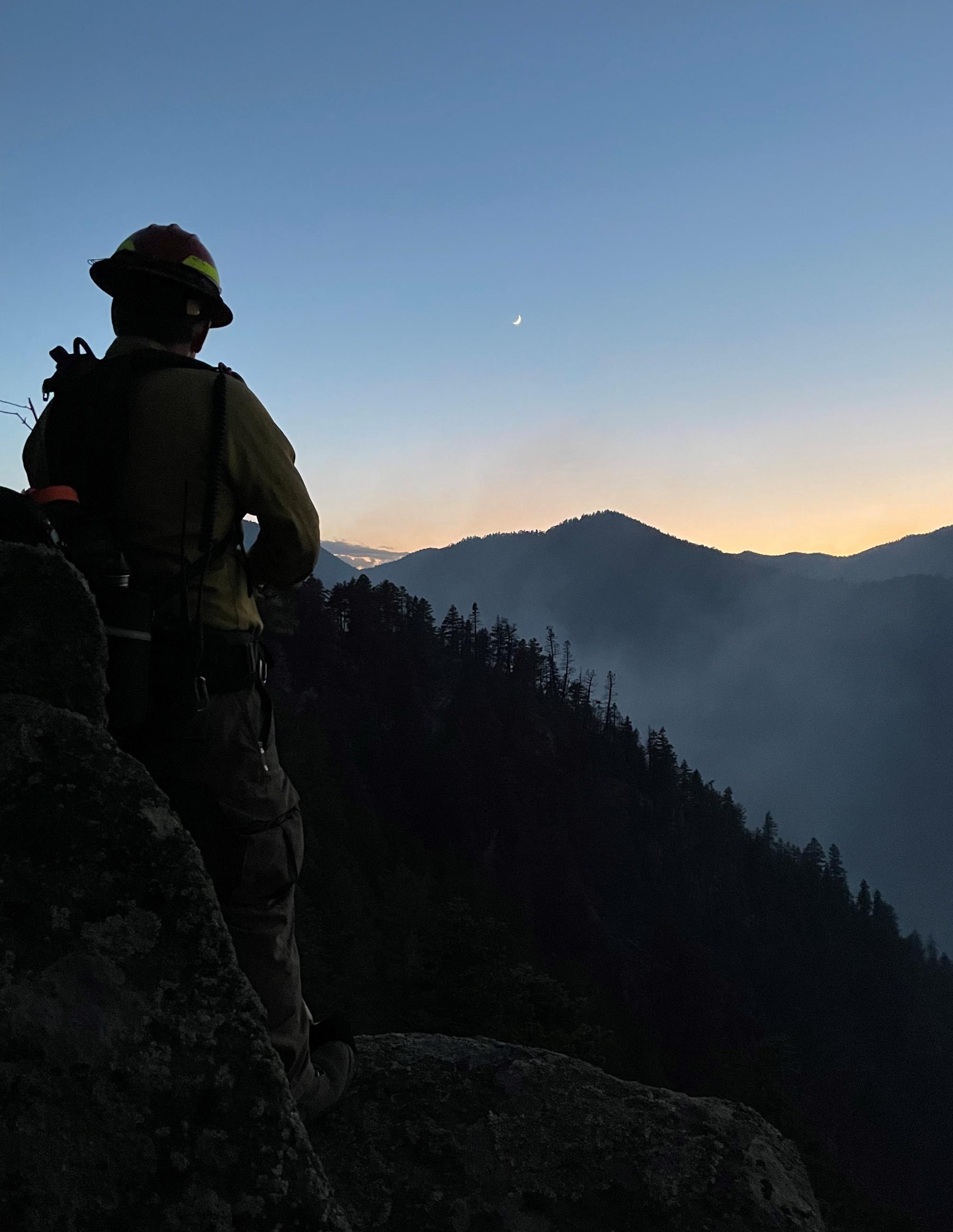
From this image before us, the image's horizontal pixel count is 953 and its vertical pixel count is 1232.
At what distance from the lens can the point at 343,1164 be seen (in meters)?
4.00

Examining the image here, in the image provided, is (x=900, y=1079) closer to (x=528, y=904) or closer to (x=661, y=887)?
Result: (x=661, y=887)

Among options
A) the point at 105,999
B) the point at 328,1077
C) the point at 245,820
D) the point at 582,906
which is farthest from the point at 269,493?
the point at 582,906

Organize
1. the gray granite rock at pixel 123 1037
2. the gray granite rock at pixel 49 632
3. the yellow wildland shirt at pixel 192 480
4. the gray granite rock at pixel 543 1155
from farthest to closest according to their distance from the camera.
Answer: the gray granite rock at pixel 543 1155
the yellow wildland shirt at pixel 192 480
the gray granite rock at pixel 49 632
the gray granite rock at pixel 123 1037

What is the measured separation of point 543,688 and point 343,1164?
4825 inches

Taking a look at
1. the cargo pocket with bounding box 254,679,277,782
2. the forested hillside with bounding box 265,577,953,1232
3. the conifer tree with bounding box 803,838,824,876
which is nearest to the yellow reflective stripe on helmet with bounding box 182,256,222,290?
the cargo pocket with bounding box 254,679,277,782

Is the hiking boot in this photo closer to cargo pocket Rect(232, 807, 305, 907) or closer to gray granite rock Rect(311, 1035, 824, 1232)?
gray granite rock Rect(311, 1035, 824, 1232)

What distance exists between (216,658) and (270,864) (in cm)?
86

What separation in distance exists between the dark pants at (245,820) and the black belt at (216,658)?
53 mm

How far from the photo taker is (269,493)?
3574mm

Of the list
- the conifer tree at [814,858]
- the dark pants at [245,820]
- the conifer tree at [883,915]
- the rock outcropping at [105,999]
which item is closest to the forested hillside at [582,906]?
the conifer tree at [883,915]

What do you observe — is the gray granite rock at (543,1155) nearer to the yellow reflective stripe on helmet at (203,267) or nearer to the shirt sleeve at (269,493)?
the shirt sleeve at (269,493)

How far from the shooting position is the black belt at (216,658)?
133 inches

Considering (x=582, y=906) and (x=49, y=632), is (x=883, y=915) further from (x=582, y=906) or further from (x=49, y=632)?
(x=49, y=632)

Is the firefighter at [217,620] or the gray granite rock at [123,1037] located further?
the firefighter at [217,620]
